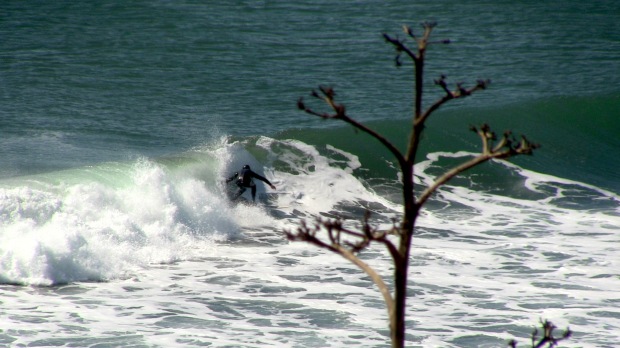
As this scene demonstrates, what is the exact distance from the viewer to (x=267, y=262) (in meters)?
13.4

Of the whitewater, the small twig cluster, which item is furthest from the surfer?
the small twig cluster

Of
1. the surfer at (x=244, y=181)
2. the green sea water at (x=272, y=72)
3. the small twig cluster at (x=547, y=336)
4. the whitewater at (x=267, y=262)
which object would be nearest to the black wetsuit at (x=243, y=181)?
the surfer at (x=244, y=181)

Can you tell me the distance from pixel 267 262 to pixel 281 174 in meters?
6.43

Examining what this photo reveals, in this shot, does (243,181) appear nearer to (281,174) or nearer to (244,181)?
(244,181)

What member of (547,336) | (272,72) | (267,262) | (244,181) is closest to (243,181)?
(244,181)

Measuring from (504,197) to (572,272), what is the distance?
6.40m

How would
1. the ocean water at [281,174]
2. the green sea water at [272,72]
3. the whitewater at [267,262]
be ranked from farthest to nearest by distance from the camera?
the green sea water at [272,72]
the ocean water at [281,174]
the whitewater at [267,262]

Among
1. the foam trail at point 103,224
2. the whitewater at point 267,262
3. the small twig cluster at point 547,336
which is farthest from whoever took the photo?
the foam trail at point 103,224

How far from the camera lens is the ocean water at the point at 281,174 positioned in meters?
10.6

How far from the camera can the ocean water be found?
34.6 ft

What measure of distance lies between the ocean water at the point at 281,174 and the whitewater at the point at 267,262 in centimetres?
5

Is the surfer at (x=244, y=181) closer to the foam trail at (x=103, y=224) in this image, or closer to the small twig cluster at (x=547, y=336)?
the foam trail at (x=103, y=224)

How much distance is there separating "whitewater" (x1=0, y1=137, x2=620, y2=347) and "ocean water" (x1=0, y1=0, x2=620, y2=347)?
0.05 metres

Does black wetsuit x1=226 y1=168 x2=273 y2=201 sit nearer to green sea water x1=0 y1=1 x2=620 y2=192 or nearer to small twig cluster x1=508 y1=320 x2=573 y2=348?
green sea water x1=0 y1=1 x2=620 y2=192
